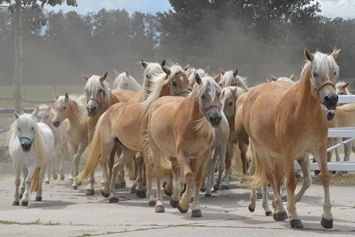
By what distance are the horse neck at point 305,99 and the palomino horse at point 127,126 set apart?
3765mm

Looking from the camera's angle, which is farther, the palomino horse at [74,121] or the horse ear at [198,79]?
the palomino horse at [74,121]

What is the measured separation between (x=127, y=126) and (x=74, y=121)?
12.1 feet

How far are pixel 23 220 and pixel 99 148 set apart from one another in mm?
3717

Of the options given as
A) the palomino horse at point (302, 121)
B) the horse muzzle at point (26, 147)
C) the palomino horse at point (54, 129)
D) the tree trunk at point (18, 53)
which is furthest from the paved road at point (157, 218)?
the tree trunk at point (18, 53)

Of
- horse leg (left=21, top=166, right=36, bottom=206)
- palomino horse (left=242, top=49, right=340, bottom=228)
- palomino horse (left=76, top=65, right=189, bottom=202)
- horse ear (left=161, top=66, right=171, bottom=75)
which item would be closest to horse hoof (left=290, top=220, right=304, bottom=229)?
palomino horse (left=242, top=49, right=340, bottom=228)

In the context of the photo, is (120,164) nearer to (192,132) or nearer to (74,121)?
(74,121)

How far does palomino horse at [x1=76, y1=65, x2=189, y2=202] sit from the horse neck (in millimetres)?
3765

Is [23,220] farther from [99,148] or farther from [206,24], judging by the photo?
[206,24]

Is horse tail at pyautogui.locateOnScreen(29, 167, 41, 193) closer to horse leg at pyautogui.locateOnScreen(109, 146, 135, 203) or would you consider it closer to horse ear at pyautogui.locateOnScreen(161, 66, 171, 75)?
horse leg at pyautogui.locateOnScreen(109, 146, 135, 203)

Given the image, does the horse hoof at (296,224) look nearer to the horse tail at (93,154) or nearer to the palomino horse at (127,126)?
the palomino horse at (127,126)

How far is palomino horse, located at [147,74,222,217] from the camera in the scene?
899cm

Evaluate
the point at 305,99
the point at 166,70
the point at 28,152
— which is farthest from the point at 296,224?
the point at 28,152

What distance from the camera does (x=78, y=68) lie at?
43.5 m

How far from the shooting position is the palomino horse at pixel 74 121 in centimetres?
1492
